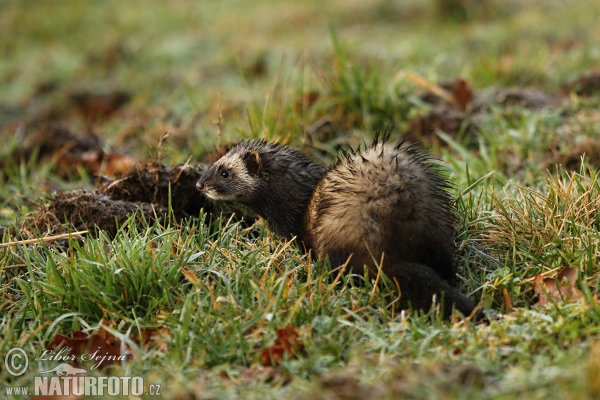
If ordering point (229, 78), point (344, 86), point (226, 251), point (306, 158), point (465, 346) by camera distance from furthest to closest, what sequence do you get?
point (229, 78) → point (344, 86) → point (306, 158) → point (226, 251) → point (465, 346)

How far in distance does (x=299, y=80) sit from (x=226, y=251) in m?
3.87

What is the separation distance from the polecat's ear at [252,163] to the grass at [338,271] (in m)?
0.44

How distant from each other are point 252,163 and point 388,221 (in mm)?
1273

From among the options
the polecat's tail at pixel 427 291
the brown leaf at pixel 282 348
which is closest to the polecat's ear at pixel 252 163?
the polecat's tail at pixel 427 291

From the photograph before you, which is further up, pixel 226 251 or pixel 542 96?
pixel 542 96

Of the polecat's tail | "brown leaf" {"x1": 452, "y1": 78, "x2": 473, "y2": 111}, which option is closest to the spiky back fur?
the polecat's tail

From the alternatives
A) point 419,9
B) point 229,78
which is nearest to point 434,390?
point 229,78

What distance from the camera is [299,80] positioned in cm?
760

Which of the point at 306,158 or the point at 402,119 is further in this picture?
the point at 402,119

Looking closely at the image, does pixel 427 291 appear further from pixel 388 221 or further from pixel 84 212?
pixel 84 212

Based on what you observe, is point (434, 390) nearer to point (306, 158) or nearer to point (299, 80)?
point (306, 158)

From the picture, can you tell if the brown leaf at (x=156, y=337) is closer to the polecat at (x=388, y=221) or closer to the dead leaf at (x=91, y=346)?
the dead leaf at (x=91, y=346)

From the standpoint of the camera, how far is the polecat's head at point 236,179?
4.50m

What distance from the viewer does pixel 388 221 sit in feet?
11.9
